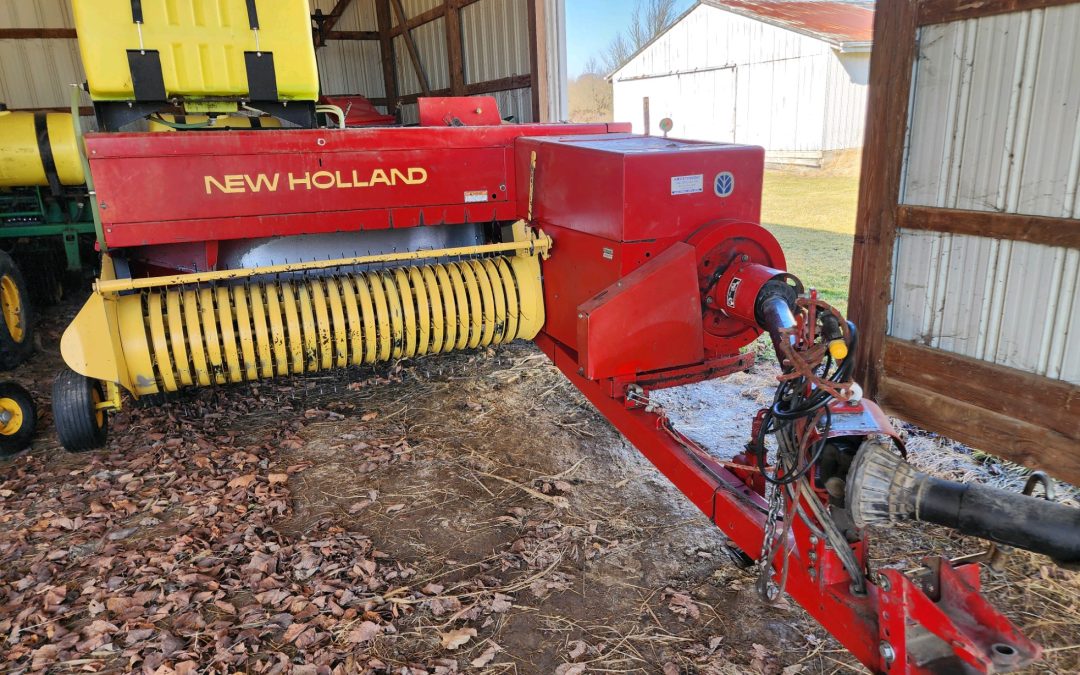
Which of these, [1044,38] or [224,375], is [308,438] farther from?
[1044,38]

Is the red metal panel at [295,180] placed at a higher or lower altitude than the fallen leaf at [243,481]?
higher

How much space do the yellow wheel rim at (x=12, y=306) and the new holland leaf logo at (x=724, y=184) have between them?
5.14m

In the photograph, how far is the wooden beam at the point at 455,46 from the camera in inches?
388

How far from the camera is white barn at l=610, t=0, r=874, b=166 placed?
1501 centimetres

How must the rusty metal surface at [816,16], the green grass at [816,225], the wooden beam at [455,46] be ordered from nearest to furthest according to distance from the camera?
1. the green grass at [816,225]
2. the wooden beam at [455,46]
3. the rusty metal surface at [816,16]

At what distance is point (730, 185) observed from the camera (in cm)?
298

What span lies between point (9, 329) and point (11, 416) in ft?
5.95

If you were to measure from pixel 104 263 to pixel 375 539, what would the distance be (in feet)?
6.26

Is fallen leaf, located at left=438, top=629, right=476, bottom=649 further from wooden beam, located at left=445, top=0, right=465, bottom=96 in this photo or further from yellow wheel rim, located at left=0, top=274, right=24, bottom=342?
wooden beam, located at left=445, top=0, right=465, bottom=96

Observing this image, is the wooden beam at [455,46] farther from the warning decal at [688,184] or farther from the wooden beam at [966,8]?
the warning decal at [688,184]

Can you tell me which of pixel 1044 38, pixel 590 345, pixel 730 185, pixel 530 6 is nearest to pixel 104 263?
pixel 590 345

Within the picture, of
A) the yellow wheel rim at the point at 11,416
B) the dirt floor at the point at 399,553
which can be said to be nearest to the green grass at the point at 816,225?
the dirt floor at the point at 399,553

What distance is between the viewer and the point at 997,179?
10.5 ft

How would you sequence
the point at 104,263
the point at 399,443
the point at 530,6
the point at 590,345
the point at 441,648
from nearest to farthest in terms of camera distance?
the point at 441,648 < the point at 590,345 < the point at 104,263 < the point at 399,443 < the point at 530,6
